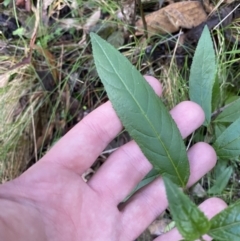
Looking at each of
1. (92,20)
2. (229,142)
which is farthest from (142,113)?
(92,20)

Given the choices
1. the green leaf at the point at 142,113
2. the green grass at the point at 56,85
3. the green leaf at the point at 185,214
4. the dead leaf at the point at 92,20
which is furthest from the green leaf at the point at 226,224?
the dead leaf at the point at 92,20

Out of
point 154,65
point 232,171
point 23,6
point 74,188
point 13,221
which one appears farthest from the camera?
point 23,6

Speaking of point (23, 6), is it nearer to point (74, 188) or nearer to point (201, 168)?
point (74, 188)

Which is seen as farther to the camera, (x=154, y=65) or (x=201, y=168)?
(x=154, y=65)

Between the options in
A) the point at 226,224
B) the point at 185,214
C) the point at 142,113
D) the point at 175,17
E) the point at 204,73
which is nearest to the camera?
the point at 185,214

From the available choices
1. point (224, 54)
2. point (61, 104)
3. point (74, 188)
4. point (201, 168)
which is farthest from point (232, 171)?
point (61, 104)

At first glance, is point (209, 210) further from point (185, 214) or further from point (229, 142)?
point (185, 214)

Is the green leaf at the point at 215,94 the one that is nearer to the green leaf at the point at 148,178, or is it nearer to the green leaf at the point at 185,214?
the green leaf at the point at 148,178
